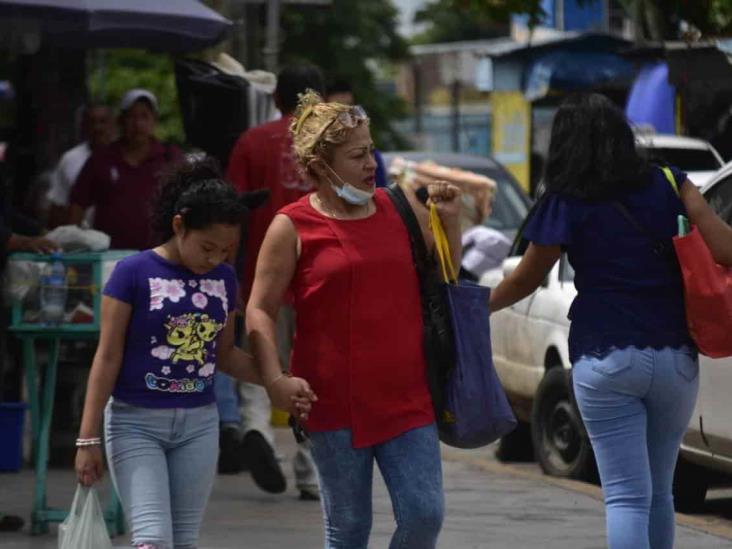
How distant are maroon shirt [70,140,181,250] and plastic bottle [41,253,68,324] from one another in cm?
212

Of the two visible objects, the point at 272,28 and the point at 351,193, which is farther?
the point at 272,28

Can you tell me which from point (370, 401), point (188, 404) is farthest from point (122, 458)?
point (370, 401)

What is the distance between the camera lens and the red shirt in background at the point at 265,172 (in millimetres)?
9062

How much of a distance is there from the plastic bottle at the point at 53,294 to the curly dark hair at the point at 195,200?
6.65 ft

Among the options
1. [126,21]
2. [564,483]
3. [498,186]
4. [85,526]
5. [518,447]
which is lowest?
[518,447]

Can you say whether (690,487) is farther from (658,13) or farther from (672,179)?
(658,13)

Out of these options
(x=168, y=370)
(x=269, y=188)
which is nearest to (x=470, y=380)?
(x=168, y=370)

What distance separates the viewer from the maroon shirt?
→ 1016cm

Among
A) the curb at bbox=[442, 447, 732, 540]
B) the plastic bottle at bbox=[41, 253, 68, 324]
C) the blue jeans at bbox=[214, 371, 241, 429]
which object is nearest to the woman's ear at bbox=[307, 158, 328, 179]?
the plastic bottle at bbox=[41, 253, 68, 324]

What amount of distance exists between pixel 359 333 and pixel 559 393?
201 inches

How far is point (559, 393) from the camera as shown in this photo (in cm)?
1039

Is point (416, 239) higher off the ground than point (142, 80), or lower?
higher

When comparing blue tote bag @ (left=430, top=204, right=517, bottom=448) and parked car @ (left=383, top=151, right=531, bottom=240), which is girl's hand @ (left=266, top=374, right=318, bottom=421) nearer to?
blue tote bag @ (left=430, top=204, right=517, bottom=448)

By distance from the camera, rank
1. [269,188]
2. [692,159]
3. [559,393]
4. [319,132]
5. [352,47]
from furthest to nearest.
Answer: [352,47] < [692,159] < [559,393] < [269,188] < [319,132]
